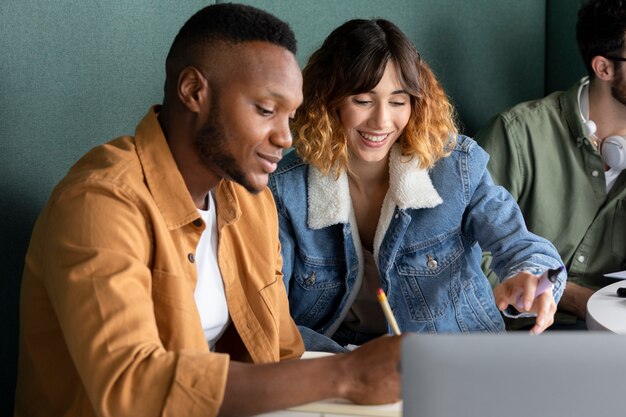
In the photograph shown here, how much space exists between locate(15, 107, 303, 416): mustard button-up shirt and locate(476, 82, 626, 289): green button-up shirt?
134 centimetres

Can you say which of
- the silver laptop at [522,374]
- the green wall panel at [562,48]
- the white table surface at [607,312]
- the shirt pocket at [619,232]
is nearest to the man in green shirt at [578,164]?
the shirt pocket at [619,232]

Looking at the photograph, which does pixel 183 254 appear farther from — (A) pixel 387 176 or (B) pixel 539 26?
(B) pixel 539 26

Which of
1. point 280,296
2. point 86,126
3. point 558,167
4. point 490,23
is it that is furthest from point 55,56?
point 490,23

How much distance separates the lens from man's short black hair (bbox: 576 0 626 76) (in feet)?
9.55

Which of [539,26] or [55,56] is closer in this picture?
[55,56]

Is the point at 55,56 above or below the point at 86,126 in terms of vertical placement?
above

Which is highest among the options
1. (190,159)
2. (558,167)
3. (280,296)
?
(190,159)

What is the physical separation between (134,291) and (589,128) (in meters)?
1.92

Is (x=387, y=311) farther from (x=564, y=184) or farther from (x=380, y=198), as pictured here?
(x=564, y=184)

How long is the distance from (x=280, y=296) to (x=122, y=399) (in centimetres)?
60

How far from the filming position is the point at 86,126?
80.4 inches

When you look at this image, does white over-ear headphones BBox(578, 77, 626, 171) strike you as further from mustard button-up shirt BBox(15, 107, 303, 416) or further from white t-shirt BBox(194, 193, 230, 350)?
white t-shirt BBox(194, 193, 230, 350)

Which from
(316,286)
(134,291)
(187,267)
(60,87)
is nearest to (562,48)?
(316,286)

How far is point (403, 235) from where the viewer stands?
7.27 feet
